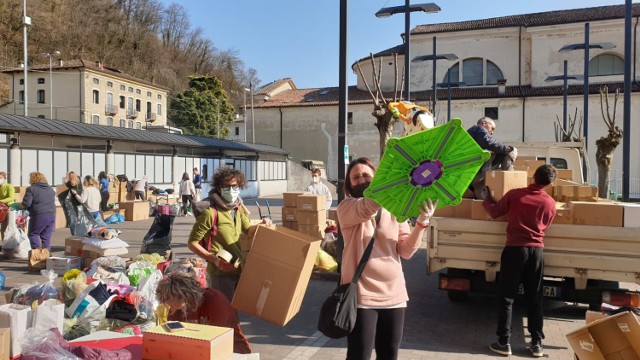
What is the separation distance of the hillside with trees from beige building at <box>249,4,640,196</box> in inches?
982

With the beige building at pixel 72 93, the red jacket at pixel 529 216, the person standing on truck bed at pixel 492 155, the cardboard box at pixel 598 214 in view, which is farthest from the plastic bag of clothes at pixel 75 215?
the beige building at pixel 72 93

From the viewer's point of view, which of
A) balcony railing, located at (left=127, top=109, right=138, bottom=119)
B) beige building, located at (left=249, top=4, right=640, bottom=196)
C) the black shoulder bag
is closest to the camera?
the black shoulder bag

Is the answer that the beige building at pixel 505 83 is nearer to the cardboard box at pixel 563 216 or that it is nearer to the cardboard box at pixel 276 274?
the cardboard box at pixel 563 216

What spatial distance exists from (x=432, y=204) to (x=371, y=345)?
963 millimetres

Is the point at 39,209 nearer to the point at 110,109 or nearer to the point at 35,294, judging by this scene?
the point at 35,294

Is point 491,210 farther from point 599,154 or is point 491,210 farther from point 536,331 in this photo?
point 599,154

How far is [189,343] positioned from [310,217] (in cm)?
731

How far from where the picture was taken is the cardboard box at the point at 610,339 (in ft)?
10.2

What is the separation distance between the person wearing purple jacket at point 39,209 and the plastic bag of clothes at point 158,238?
209cm

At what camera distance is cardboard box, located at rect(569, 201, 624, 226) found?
5242 mm

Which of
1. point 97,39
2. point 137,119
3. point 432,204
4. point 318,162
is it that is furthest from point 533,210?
point 97,39

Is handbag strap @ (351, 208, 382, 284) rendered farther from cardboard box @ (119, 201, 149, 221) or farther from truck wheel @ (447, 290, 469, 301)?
cardboard box @ (119, 201, 149, 221)

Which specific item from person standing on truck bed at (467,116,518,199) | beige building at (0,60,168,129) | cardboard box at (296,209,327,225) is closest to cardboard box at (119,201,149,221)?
cardboard box at (296,209,327,225)

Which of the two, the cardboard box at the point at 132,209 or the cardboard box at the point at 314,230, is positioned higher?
the cardboard box at the point at 314,230
